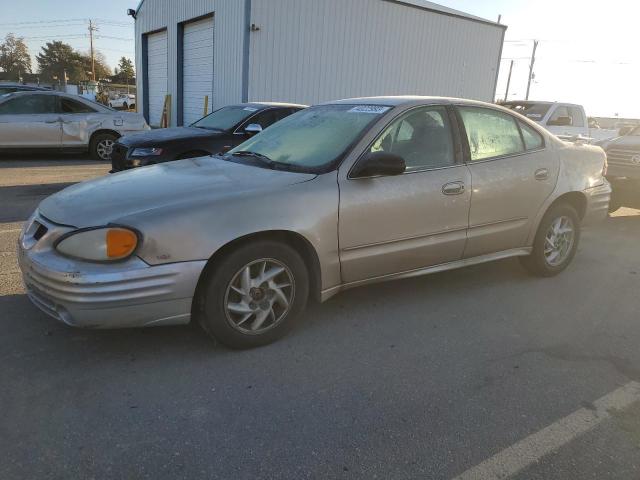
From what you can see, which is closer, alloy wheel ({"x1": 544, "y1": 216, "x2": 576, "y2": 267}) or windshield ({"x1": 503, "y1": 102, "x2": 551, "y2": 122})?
alloy wheel ({"x1": 544, "y1": 216, "x2": 576, "y2": 267})

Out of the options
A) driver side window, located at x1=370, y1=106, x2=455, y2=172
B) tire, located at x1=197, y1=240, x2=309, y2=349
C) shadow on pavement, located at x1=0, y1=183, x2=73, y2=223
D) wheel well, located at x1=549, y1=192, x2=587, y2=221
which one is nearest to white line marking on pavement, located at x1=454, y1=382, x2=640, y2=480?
tire, located at x1=197, y1=240, x2=309, y2=349

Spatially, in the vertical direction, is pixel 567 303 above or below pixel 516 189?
below

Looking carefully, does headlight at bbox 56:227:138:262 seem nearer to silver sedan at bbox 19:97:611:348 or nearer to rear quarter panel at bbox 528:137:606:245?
silver sedan at bbox 19:97:611:348

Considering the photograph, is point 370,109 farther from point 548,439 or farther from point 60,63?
point 60,63

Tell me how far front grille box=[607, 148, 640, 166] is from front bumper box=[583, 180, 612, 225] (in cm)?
300

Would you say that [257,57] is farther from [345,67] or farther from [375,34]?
[375,34]

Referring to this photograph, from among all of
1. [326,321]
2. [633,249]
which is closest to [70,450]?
[326,321]

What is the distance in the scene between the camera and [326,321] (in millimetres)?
3807

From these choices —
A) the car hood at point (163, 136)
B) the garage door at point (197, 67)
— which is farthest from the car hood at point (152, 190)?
the garage door at point (197, 67)

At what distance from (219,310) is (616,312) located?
315 cm

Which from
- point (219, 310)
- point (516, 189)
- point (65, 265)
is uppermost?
point (516, 189)

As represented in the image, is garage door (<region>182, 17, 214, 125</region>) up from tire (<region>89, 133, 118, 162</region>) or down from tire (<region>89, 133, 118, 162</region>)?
up

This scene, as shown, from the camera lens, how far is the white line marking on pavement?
229cm

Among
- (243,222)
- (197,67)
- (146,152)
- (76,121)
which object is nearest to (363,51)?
(197,67)
